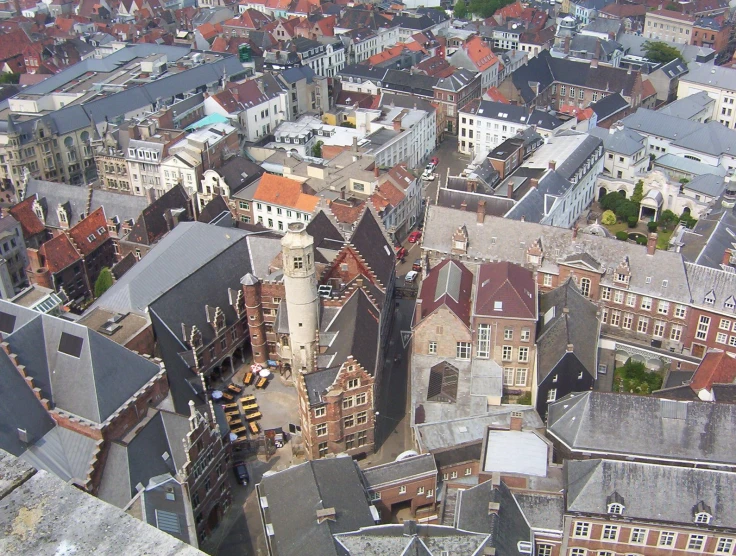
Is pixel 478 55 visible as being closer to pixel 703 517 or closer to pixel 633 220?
pixel 633 220

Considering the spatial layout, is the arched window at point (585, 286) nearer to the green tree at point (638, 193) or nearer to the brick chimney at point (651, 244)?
the brick chimney at point (651, 244)

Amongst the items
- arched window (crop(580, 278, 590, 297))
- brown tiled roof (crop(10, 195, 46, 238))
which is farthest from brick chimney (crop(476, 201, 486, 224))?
brown tiled roof (crop(10, 195, 46, 238))

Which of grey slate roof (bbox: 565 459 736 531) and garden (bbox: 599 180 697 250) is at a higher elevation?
grey slate roof (bbox: 565 459 736 531)

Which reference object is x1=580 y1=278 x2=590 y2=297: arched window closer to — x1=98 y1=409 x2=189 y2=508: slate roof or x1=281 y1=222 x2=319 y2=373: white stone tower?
x1=281 y1=222 x2=319 y2=373: white stone tower

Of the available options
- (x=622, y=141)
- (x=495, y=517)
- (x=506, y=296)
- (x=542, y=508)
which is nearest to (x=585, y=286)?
(x=506, y=296)

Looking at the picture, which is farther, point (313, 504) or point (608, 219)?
point (608, 219)

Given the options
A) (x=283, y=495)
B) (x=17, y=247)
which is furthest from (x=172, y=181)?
(x=283, y=495)

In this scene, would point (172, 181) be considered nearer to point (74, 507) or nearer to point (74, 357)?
point (74, 357)
